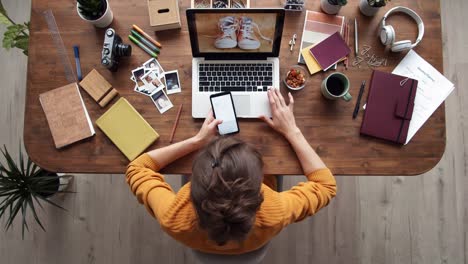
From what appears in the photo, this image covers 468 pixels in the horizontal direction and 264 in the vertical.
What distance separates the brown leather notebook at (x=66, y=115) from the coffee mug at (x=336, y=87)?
84 cm

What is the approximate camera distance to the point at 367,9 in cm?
120

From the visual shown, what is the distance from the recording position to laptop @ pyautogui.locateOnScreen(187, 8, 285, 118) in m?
1.09

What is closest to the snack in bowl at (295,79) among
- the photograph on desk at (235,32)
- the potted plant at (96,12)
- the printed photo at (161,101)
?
the photograph on desk at (235,32)

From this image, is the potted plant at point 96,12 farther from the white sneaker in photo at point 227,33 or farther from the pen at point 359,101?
the pen at point 359,101

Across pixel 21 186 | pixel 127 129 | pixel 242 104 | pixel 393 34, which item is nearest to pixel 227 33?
pixel 242 104

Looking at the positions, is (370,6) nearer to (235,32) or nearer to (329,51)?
(329,51)

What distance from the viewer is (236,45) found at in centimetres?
112

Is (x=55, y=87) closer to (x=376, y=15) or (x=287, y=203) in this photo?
(x=287, y=203)

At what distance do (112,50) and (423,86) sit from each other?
112 cm

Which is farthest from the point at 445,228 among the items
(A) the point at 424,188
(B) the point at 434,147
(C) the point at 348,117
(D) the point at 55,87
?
(D) the point at 55,87

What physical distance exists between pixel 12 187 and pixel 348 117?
4.60 ft

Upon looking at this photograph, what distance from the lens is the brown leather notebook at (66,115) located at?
3.80 ft

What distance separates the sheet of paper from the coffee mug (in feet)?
0.69

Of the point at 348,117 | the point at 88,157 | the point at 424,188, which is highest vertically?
the point at 348,117
